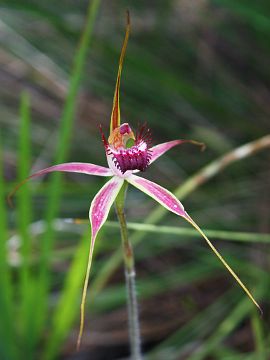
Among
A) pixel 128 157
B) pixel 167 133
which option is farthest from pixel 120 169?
pixel 167 133

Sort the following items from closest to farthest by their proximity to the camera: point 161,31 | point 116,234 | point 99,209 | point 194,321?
1. point 99,209
2. point 194,321
3. point 116,234
4. point 161,31

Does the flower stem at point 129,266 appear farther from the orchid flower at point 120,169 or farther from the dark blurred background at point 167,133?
the dark blurred background at point 167,133

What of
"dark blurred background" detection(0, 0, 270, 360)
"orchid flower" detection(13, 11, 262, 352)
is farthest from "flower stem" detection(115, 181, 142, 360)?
"dark blurred background" detection(0, 0, 270, 360)

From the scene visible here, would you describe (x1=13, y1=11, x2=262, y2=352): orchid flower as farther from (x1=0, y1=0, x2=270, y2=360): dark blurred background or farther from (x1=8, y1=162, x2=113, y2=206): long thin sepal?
(x1=0, y1=0, x2=270, y2=360): dark blurred background

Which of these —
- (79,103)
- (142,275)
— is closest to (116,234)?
(142,275)

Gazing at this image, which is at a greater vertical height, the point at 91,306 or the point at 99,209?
the point at 91,306

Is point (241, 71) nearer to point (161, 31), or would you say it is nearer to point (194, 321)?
point (161, 31)
